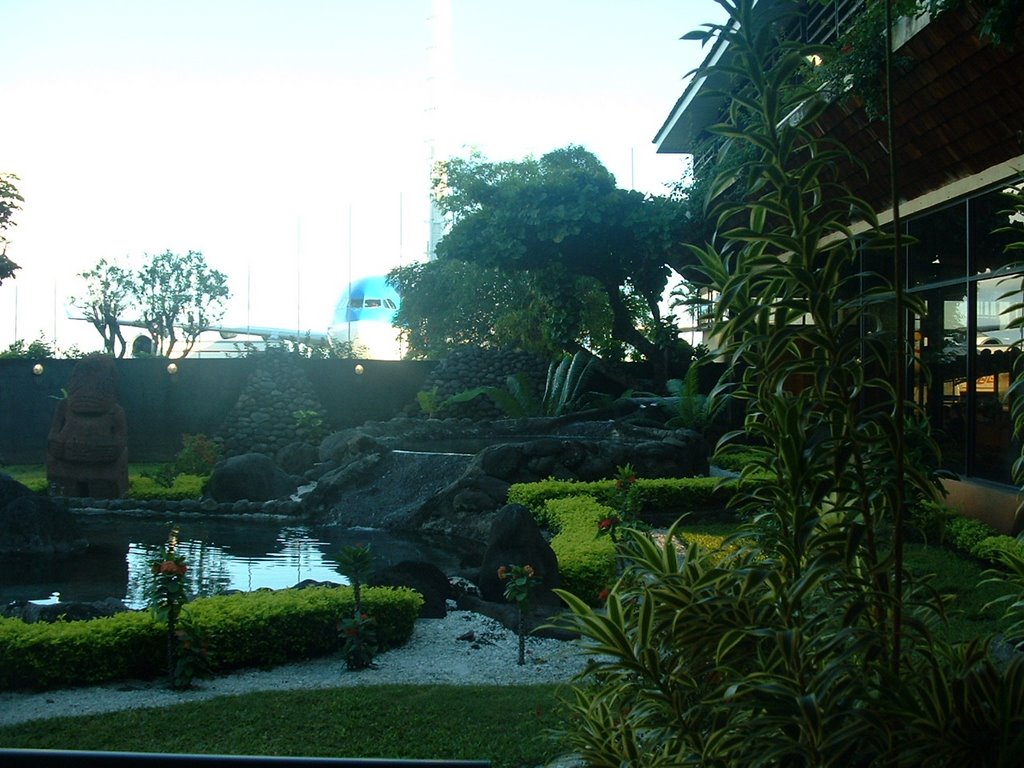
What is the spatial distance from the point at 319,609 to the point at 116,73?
4613 millimetres

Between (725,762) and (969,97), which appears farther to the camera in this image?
(969,97)

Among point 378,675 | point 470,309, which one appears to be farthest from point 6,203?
point 470,309

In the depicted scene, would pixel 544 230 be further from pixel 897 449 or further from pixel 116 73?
pixel 897 449

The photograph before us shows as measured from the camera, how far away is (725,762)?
2580 mm

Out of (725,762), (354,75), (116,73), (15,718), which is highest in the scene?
(354,75)

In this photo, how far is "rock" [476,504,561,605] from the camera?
8.06 meters

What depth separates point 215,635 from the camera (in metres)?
6.38

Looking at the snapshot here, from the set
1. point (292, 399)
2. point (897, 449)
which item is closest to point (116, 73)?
point (897, 449)

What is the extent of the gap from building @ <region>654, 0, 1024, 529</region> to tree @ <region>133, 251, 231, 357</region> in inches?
921

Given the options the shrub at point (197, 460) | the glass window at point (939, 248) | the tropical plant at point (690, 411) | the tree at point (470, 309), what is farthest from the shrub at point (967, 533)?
the tree at point (470, 309)

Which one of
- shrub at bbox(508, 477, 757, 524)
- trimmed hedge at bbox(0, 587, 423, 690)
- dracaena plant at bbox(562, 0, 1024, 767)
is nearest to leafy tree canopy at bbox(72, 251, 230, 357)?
shrub at bbox(508, 477, 757, 524)

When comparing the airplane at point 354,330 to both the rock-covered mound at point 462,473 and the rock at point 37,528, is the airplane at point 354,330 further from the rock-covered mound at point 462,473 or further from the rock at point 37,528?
the rock at point 37,528

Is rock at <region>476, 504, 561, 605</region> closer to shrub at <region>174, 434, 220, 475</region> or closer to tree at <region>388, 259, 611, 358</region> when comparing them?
shrub at <region>174, 434, 220, 475</region>

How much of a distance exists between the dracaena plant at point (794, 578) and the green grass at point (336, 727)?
5.11 feet
